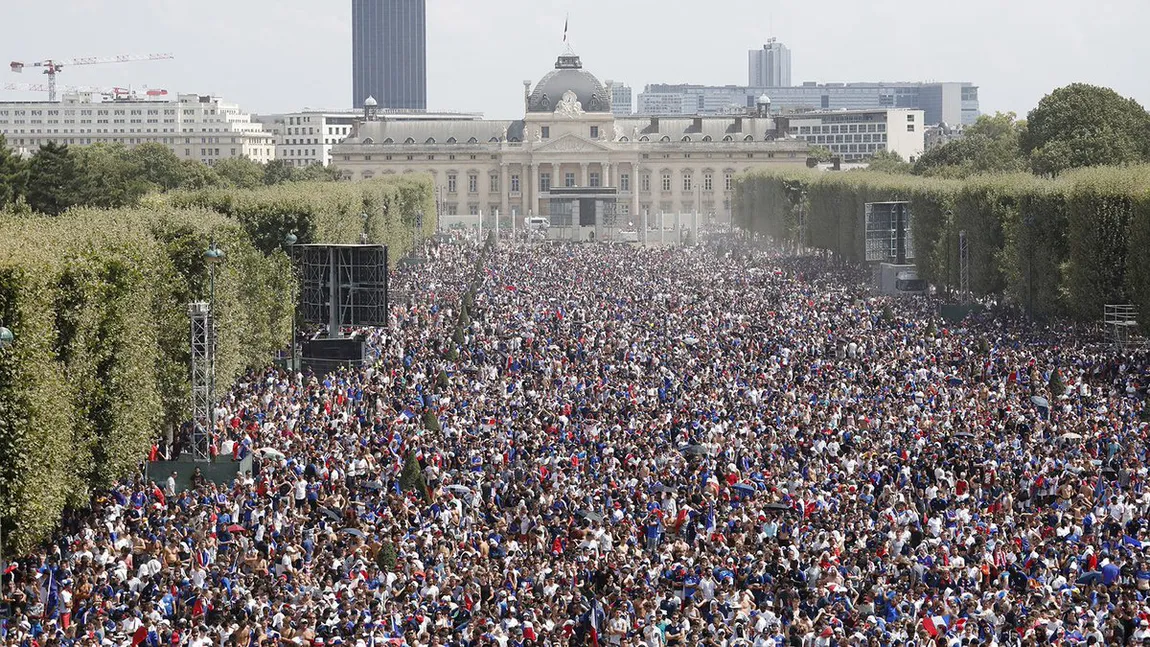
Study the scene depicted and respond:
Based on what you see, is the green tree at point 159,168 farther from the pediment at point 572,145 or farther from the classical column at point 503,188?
the pediment at point 572,145

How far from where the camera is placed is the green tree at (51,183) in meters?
85.5

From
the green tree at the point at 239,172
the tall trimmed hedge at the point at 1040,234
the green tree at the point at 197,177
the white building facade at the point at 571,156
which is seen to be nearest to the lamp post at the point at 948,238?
the tall trimmed hedge at the point at 1040,234

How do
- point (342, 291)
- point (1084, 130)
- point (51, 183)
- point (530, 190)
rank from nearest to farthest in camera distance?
point (342, 291)
point (51, 183)
point (1084, 130)
point (530, 190)

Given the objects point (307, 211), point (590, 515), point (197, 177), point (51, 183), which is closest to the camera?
point (590, 515)

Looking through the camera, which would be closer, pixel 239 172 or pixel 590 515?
pixel 590 515

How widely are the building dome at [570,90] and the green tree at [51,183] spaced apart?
93570 mm

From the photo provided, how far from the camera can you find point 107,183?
308ft

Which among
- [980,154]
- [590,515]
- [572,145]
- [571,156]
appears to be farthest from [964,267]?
[572,145]

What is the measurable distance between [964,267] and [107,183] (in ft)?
152

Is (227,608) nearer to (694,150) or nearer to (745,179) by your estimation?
(745,179)

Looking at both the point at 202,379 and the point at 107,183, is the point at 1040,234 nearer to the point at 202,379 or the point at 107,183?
the point at 202,379

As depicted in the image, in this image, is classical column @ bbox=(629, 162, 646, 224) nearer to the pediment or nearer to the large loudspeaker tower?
the pediment

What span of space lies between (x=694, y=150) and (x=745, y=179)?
1167 inches

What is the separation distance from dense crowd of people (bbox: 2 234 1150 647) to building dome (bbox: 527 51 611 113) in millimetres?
A: 127453
